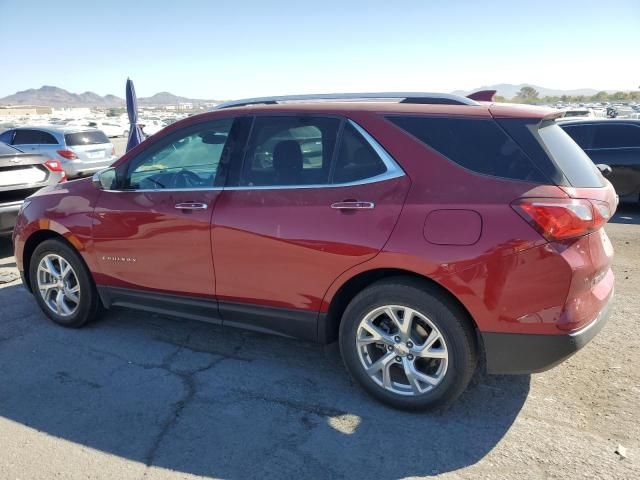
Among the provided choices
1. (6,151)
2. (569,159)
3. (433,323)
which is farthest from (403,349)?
(6,151)

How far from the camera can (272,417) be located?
3100 mm

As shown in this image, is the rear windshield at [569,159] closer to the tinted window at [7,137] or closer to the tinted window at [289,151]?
the tinted window at [289,151]

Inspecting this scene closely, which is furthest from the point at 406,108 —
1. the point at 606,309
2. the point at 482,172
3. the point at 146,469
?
the point at 146,469

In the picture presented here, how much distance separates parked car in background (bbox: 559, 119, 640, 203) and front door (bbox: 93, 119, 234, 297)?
763 centimetres

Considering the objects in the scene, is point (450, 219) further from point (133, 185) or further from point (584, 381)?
point (133, 185)

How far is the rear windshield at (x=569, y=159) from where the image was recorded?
283 cm

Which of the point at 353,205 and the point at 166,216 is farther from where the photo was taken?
the point at 166,216

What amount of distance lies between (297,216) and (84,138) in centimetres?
1273

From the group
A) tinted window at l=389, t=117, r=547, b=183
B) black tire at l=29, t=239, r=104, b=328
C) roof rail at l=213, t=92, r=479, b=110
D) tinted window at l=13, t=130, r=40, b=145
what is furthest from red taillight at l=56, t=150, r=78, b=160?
tinted window at l=389, t=117, r=547, b=183

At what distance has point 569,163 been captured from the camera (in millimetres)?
2912

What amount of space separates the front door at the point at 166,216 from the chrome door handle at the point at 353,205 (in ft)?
2.95

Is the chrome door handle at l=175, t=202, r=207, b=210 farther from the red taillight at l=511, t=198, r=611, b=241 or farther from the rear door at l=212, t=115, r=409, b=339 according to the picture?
the red taillight at l=511, t=198, r=611, b=241

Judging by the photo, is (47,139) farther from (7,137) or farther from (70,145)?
(7,137)

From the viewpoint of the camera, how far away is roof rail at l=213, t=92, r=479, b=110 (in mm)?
3227
